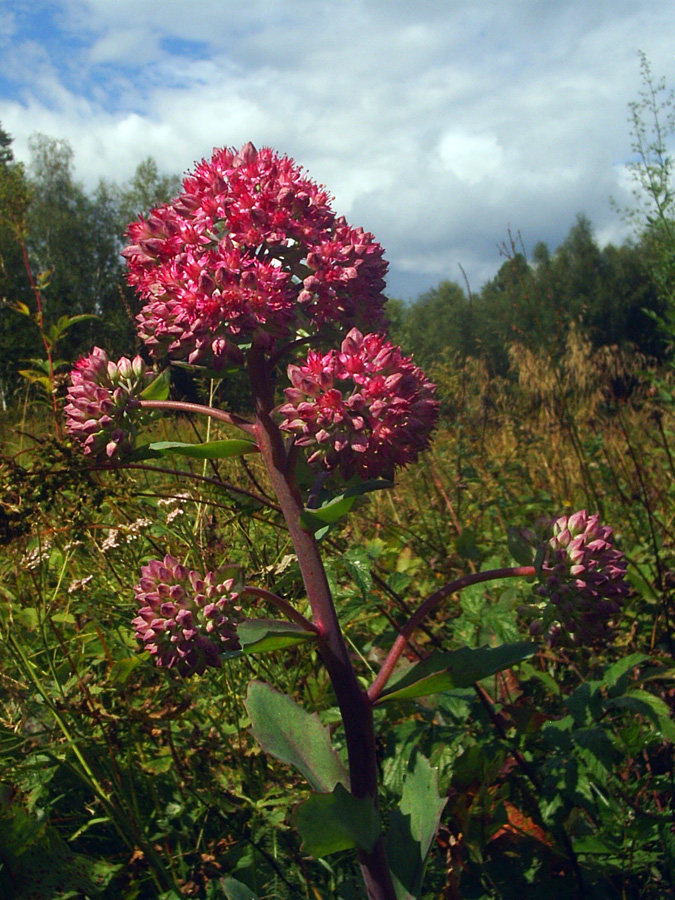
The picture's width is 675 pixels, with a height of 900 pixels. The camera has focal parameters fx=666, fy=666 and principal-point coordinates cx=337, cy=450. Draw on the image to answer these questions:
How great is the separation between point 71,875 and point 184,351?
3.80 ft

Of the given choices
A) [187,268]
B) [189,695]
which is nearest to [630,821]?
[189,695]

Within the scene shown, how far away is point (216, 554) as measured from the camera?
2004mm

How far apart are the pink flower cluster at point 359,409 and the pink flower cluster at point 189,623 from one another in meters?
0.34

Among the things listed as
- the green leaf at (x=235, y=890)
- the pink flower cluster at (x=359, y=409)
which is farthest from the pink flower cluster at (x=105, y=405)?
the green leaf at (x=235, y=890)

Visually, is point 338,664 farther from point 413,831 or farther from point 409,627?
point 413,831

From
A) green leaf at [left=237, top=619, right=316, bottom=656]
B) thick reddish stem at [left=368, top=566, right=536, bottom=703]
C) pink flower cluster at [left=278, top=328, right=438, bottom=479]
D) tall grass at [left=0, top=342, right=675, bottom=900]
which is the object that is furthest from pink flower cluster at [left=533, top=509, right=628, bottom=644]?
green leaf at [left=237, top=619, right=316, bottom=656]

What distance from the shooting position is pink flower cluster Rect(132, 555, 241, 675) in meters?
1.25

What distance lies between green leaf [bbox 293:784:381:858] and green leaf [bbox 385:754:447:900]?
16cm

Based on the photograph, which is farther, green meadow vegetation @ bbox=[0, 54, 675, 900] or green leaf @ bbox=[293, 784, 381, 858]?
green meadow vegetation @ bbox=[0, 54, 675, 900]

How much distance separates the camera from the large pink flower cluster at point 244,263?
1293 millimetres

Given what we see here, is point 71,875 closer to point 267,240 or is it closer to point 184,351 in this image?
point 184,351

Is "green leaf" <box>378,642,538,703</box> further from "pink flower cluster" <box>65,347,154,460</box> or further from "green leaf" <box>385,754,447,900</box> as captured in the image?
"pink flower cluster" <box>65,347,154,460</box>

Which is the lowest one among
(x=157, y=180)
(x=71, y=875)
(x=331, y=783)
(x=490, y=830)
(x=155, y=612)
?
(x=490, y=830)

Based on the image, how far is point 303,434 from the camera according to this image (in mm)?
1229
